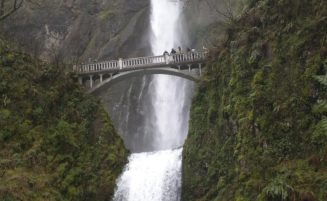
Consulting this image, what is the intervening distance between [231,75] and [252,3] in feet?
14.6

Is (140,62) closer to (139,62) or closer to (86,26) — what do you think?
(139,62)

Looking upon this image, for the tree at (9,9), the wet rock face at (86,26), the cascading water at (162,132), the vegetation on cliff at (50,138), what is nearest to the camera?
the vegetation on cliff at (50,138)

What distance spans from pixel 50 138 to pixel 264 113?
11719 millimetres

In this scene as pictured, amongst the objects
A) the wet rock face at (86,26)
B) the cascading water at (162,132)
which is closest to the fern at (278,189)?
the cascading water at (162,132)

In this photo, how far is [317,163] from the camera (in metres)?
15.2

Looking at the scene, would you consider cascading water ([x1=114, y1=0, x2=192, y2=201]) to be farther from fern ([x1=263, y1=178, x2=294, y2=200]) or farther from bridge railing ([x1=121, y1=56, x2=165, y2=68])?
fern ([x1=263, y1=178, x2=294, y2=200])

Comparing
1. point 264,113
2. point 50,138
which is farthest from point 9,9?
point 264,113

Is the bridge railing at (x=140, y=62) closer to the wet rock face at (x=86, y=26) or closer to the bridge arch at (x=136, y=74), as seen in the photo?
the bridge arch at (x=136, y=74)

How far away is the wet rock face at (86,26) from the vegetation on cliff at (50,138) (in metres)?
15.7

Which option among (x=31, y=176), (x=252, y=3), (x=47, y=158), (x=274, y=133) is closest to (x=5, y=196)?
(x=31, y=176)

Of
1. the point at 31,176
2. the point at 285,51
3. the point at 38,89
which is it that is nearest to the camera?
the point at 285,51

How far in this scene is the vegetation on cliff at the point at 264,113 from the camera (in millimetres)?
15625

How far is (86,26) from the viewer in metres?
47.3

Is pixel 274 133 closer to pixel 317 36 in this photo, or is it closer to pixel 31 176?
pixel 317 36
